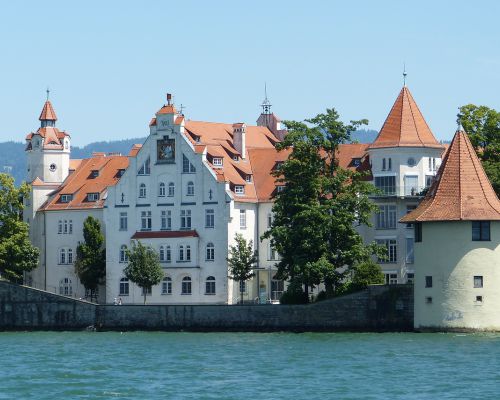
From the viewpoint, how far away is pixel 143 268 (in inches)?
4518

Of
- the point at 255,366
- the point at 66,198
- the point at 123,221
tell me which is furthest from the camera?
the point at 66,198

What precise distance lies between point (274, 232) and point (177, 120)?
1748 centimetres

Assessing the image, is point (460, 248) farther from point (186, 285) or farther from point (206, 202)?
point (186, 285)

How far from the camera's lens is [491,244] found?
95.1 m

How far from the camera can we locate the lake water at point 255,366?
70000 millimetres

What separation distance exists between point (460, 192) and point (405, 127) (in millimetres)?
18040

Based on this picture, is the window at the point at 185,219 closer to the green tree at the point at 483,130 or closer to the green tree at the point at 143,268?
the green tree at the point at 143,268

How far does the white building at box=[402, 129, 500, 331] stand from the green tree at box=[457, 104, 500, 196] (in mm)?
9577

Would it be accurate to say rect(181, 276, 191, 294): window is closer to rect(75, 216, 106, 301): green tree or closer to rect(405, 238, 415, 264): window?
rect(75, 216, 106, 301): green tree

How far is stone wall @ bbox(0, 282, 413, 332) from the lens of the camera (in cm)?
9888

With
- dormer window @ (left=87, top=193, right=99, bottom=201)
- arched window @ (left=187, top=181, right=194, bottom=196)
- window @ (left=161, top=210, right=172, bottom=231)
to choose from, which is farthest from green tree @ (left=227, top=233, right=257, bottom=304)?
dormer window @ (left=87, top=193, right=99, bottom=201)

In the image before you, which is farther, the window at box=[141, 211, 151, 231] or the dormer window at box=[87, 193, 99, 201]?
the dormer window at box=[87, 193, 99, 201]

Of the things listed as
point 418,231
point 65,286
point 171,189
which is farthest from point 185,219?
point 418,231

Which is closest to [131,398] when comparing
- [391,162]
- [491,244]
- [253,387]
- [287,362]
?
[253,387]
